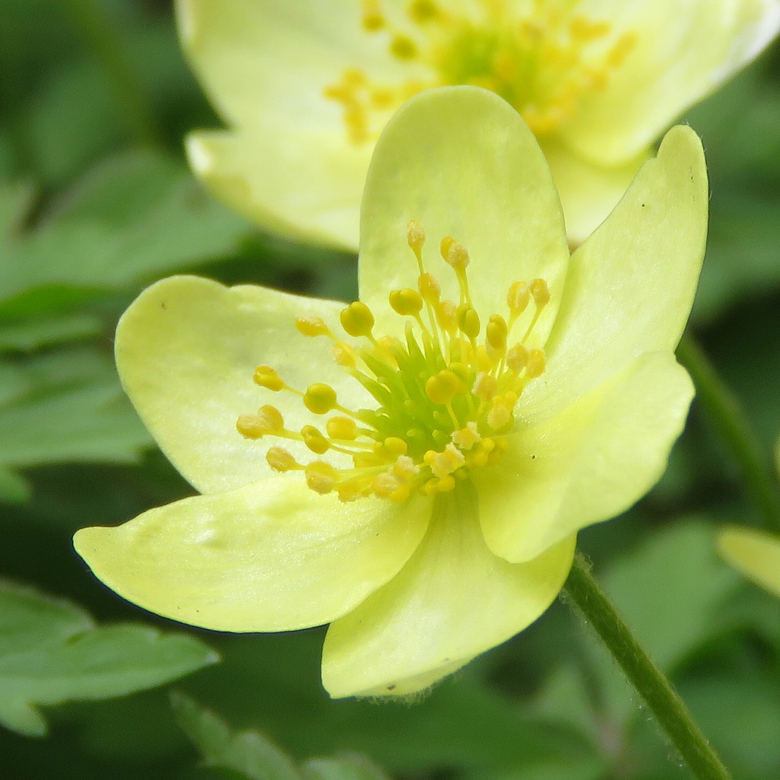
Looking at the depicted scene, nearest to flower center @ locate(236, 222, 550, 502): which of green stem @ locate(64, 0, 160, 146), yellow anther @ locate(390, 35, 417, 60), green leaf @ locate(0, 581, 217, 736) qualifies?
green leaf @ locate(0, 581, 217, 736)

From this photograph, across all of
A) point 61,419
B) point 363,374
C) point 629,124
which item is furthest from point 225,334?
point 629,124

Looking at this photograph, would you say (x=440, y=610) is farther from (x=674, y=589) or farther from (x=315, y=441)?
(x=674, y=589)

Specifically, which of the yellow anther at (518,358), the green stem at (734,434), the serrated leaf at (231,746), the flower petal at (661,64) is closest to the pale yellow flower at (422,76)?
the flower petal at (661,64)

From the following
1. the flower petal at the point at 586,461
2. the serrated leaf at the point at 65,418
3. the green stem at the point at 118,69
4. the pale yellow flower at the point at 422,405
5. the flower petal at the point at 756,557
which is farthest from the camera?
the green stem at the point at 118,69

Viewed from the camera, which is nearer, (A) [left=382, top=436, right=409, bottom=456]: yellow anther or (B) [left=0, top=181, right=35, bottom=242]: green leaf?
(A) [left=382, top=436, right=409, bottom=456]: yellow anther

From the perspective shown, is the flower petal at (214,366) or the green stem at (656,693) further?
the flower petal at (214,366)

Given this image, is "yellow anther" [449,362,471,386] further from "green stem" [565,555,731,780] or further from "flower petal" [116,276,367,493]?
"green stem" [565,555,731,780]

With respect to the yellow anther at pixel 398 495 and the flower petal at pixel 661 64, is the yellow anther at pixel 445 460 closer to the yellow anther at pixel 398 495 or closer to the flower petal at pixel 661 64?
the yellow anther at pixel 398 495
